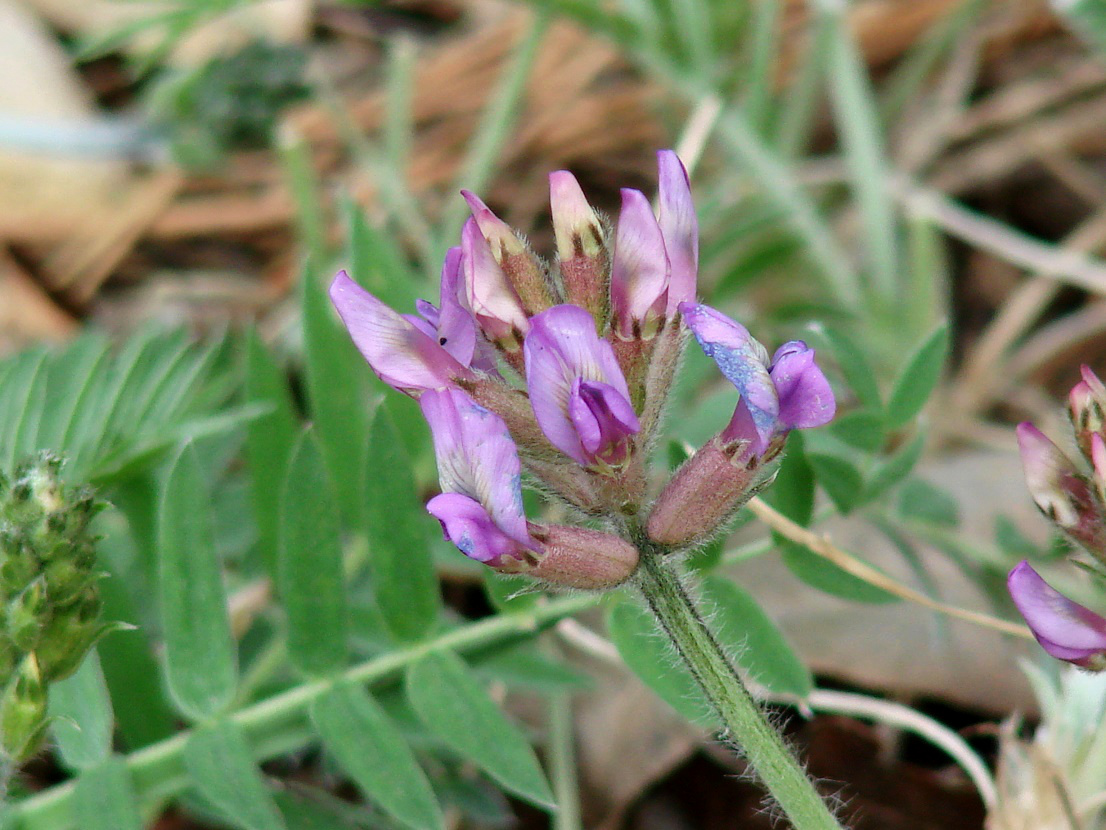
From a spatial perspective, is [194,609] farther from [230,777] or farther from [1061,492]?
[1061,492]

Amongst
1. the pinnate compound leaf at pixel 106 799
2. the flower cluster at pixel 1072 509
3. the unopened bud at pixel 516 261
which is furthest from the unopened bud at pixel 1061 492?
the pinnate compound leaf at pixel 106 799

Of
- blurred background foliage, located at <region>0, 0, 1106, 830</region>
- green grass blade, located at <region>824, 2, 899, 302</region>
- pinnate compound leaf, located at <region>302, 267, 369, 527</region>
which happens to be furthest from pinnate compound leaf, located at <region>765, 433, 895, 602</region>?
green grass blade, located at <region>824, 2, 899, 302</region>

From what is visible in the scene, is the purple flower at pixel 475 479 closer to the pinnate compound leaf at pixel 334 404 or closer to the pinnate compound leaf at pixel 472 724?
the pinnate compound leaf at pixel 472 724

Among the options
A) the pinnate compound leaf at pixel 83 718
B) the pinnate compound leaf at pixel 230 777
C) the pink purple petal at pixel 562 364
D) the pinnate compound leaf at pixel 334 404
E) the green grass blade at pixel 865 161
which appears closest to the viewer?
the pink purple petal at pixel 562 364

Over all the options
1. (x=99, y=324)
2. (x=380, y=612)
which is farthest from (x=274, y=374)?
(x=99, y=324)

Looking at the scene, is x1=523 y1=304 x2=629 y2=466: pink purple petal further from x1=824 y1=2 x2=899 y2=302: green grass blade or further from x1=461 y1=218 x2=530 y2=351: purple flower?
x1=824 y1=2 x2=899 y2=302: green grass blade

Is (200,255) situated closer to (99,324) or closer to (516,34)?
(99,324)
